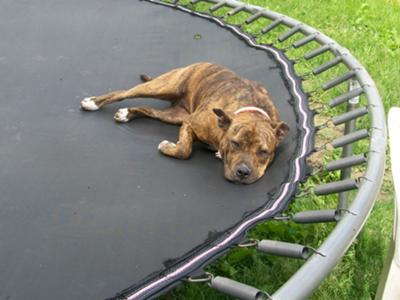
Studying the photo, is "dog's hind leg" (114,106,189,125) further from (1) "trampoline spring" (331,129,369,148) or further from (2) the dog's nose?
(1) "trampoline spring" (331,129,369,148)

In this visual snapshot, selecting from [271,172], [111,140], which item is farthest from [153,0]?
[271,172]

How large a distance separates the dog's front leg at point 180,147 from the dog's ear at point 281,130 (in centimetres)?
30

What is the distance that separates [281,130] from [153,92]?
0.63 meters

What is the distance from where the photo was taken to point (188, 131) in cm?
216

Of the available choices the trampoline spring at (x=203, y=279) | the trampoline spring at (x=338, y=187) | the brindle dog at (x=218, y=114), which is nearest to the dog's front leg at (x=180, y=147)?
the brindle dog at (x=218, y=114)

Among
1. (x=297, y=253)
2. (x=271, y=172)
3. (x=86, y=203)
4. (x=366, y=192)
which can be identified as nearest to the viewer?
(x=297, y=253)

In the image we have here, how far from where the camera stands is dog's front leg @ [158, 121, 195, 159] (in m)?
2.05

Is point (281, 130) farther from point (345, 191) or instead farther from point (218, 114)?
point (345, 191)

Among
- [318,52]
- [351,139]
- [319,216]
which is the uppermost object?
[318,52]

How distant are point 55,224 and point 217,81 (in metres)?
0.93

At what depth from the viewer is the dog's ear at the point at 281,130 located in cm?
202

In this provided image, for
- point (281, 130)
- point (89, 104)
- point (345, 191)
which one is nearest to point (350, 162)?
point (345, 191)

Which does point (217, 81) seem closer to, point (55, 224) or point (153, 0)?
point (55, 224)

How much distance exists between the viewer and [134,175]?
1.96 metres
